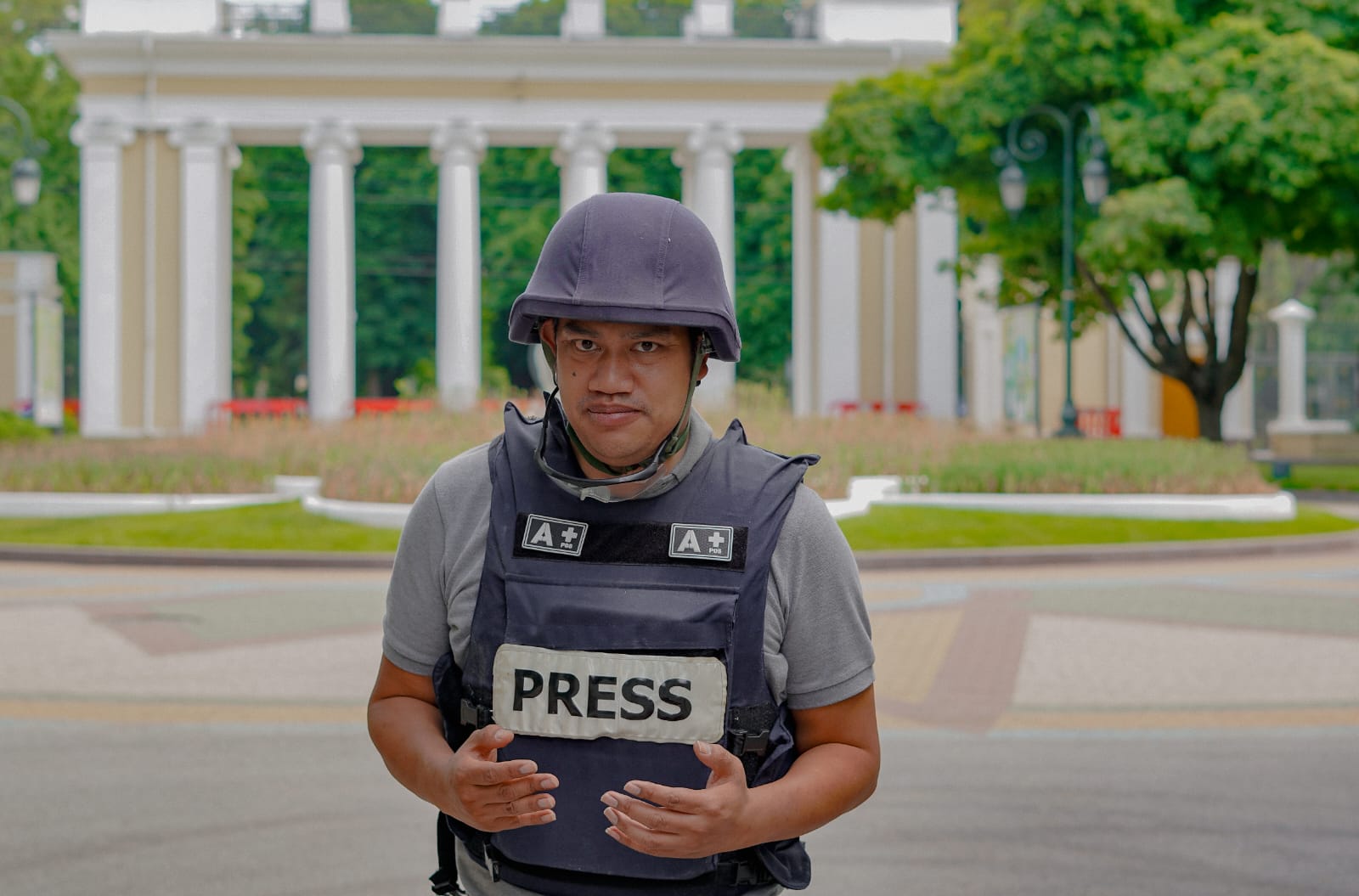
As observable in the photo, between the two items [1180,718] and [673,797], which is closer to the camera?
[673,797]

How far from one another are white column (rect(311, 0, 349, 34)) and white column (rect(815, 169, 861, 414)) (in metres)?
13.1

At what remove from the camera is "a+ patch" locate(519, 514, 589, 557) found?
2.30 meters

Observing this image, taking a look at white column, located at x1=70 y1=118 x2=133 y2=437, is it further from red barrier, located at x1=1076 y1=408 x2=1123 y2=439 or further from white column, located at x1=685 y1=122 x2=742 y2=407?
red barrier, located at x1=1076 y1=408 x2=1123 y2=439

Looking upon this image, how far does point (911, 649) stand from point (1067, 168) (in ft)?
55.3

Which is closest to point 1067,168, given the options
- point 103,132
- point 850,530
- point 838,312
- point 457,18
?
point 850,530

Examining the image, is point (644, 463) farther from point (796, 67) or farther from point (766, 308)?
point (766, 308)

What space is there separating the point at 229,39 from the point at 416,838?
3952 centimetres

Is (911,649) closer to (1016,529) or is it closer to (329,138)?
(1016,529)

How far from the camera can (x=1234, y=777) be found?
271 inches

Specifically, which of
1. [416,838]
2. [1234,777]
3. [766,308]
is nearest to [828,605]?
[416,838]

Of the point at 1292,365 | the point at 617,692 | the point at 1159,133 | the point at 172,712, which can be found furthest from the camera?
the point at 1292,365

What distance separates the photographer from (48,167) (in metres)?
61.9

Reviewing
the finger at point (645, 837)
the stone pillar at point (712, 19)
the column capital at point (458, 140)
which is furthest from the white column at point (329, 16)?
the finger at point (645, 837)

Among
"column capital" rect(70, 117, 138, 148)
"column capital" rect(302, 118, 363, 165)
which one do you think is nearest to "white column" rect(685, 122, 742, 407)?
"column capital" rect(302, 118, 363, 165)
